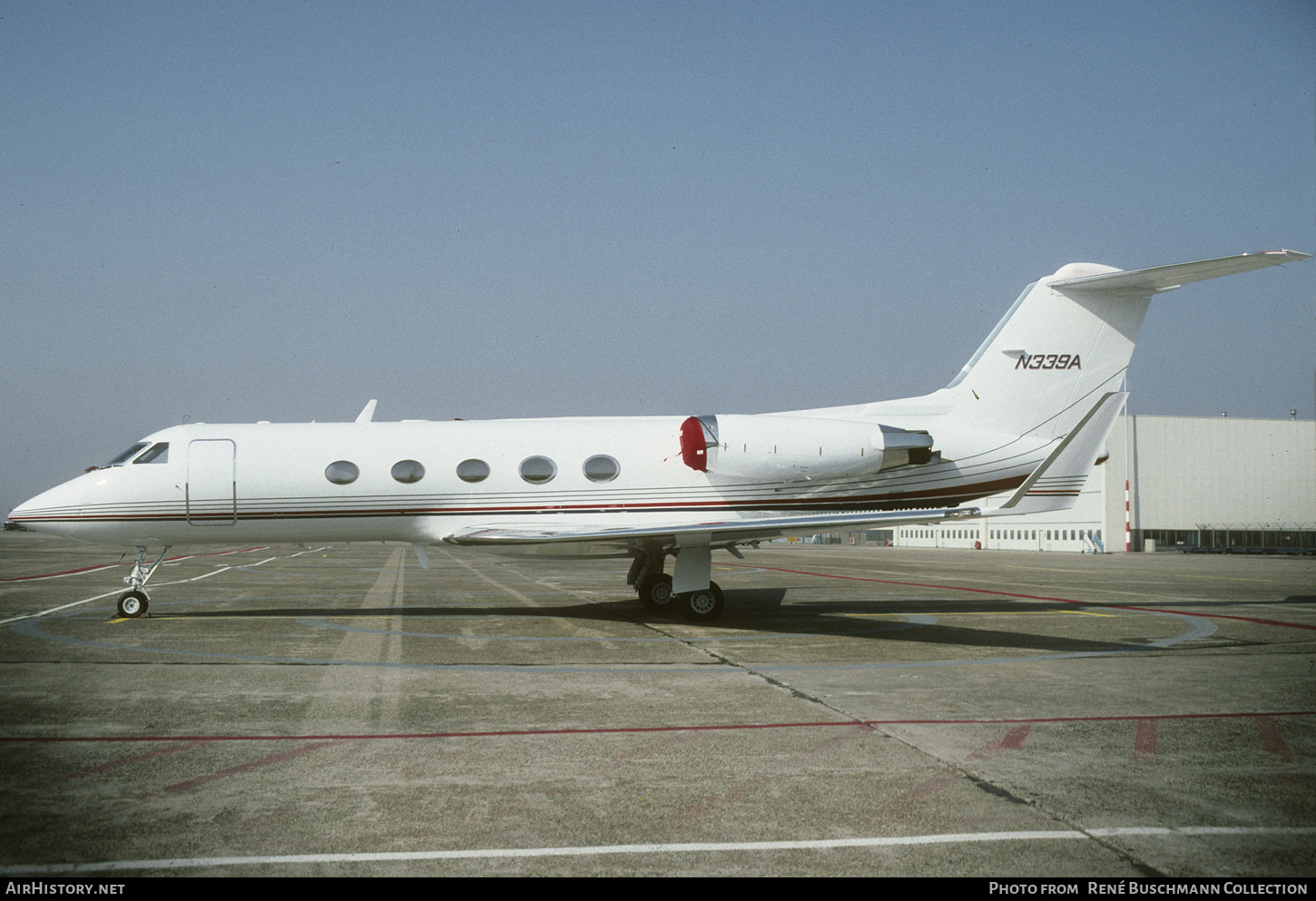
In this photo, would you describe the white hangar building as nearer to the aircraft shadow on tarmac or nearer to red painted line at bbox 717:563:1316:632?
red painted line at bbox 717:563:1316:632

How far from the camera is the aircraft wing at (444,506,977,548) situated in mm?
12492

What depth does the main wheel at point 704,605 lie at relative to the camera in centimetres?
1493

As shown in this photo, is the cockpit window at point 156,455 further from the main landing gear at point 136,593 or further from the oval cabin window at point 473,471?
the oval cabin window at point 473,471

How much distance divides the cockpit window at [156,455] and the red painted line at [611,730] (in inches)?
360

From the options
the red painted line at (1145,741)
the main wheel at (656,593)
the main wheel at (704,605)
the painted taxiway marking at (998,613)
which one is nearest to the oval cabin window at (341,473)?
the main wheel at (656,593)

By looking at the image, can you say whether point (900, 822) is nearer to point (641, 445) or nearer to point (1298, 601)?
point (641, 445)

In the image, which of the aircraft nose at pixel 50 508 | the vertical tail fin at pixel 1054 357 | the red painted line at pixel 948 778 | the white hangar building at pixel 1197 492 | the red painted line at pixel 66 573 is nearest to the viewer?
the red painted line at pixel 948 778

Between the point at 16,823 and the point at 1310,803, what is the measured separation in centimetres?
694

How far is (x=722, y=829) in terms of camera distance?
15.6 ft

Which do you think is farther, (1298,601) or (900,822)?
(1298,601)

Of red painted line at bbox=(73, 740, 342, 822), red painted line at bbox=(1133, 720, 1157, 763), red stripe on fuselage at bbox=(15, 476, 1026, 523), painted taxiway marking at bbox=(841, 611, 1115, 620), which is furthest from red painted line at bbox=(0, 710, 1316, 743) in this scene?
painted taxiway marking at bbox=(841, 611, 1115, 620)

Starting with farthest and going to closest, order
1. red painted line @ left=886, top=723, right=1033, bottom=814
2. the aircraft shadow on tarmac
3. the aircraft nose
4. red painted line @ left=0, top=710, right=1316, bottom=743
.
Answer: the aircraft nose, the aircraft shadow on tarmac, red painted line @ left=0, top=710, right=1316, bottom=743, red painted line @ left=886, top=723, right=1033, bottom=814

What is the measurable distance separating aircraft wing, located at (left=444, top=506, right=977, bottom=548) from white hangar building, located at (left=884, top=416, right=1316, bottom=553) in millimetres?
47299
